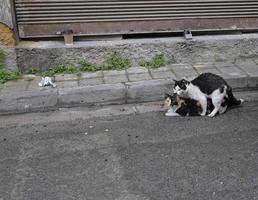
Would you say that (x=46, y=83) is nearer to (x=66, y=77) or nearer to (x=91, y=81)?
(x=66, y=77)

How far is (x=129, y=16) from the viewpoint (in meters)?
6.38

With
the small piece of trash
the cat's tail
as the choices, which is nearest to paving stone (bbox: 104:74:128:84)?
the small piece of trash

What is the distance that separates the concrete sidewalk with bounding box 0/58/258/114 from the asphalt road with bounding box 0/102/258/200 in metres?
0.51

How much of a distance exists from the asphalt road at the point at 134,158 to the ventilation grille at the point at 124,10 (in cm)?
182

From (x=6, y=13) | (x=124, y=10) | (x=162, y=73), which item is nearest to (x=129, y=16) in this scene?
(x=124, y=10)

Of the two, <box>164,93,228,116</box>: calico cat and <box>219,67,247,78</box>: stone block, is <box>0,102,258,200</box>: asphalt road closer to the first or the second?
<box>164,93,228,116</box>: calico cat

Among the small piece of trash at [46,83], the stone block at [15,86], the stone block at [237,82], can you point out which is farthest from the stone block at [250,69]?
the stone block at [15,86]

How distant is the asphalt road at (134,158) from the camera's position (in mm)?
3686

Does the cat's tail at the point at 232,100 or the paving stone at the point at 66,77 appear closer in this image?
the cat's tail at the point at 232,100

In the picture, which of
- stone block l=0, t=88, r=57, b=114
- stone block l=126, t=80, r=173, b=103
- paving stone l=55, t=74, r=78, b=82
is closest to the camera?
stone block l=0, t=88, r=57, b=114

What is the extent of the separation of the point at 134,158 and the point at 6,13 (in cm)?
301

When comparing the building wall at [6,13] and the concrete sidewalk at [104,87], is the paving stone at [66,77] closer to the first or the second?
the concrete sidewalk at [104,87]

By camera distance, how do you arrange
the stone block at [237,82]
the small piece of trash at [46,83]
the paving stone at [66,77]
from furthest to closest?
1. the paving stone at [66,77]
2. the stone block at [237,82]
3. the small piece of trash at [46,83]

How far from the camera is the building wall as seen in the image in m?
5.91
